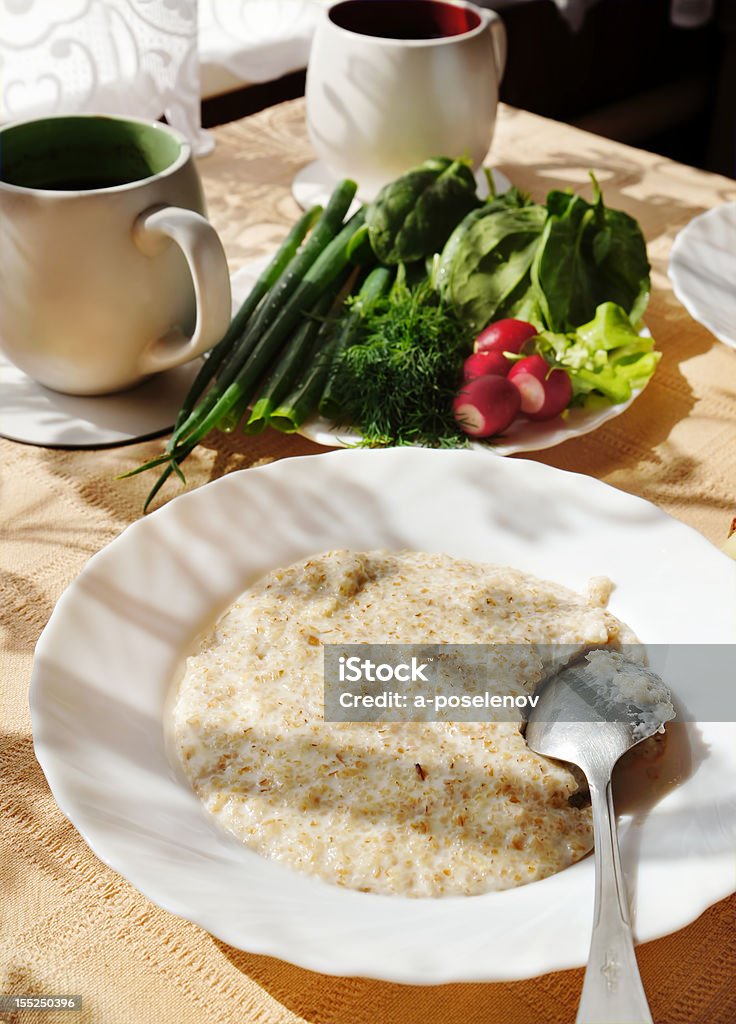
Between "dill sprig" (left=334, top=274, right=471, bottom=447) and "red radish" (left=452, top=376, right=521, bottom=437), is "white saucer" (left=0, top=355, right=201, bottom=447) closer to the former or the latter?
"dill sprig" (left=334, top=274, right=471, bottom=447)

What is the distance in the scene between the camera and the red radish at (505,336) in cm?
130

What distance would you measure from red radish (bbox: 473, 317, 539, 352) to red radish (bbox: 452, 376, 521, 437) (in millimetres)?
108

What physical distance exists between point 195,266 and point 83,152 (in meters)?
0.28

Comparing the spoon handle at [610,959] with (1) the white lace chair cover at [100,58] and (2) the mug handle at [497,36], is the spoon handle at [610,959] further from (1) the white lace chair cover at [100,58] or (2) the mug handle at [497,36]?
(1) the white lace chair cover at [100,58]

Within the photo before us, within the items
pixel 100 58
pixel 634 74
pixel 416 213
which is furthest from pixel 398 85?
pixel 634 74

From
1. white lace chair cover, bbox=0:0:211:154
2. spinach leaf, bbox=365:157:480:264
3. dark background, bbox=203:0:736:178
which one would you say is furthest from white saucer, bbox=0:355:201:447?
dark background, bbox=203:0:736:178

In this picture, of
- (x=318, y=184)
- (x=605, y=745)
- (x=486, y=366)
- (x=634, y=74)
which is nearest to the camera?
(x=605, y=745)

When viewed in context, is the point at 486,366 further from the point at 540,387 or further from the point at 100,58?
the point at 100,58

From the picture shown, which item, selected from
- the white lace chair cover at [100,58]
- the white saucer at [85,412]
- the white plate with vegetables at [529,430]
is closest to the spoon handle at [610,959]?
the white plate with vegetables at [529,430]

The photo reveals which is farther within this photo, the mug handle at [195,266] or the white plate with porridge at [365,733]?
the mug handle at [195,266]

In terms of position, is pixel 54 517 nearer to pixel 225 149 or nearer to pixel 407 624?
pixel 407 624

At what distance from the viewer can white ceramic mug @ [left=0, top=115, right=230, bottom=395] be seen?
44.3 inches

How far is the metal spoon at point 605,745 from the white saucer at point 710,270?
621 millimetres

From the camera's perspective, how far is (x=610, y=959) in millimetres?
612
